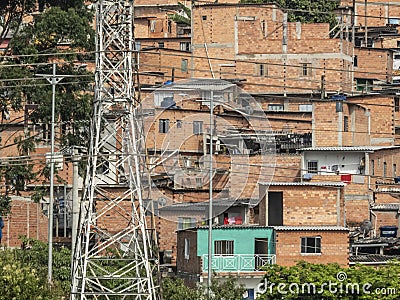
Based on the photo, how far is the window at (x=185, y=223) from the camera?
63.1 meters

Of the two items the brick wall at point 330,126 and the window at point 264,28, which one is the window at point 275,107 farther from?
the brick wall at point 330,126

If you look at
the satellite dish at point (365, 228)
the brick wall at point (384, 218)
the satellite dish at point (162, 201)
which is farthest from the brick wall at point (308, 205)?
the brick wall at point (384, 218)

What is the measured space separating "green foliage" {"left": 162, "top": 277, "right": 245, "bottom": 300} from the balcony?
401 cm

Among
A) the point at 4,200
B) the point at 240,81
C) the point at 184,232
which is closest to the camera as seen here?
the point at 184,232

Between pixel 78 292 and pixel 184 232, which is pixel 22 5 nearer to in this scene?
pixel 184 232

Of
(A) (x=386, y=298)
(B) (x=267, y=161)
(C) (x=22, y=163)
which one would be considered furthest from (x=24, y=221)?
(A) (x=386, y=298)

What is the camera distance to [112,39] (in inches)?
1511

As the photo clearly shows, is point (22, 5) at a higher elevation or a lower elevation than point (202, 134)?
higher

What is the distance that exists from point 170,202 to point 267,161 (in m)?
8.78

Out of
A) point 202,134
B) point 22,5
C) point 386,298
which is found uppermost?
point 22,5

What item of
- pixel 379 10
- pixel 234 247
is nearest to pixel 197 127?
pixel 234 247

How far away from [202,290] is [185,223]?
1543cm

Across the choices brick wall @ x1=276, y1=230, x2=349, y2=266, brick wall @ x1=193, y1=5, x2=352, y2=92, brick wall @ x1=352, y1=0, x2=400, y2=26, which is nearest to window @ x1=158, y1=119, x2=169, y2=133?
brick wall @ x1=193, y1=5, x2=352, y2=92

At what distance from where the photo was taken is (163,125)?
75.5 meters
